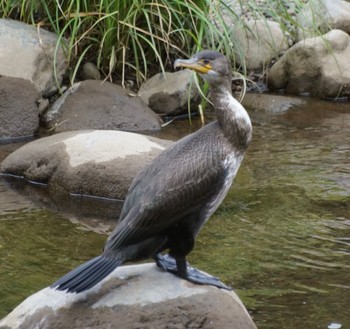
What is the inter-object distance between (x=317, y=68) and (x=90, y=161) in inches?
151

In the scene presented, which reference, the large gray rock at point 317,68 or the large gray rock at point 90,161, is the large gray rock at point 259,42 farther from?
the large gray rock at point 90,161

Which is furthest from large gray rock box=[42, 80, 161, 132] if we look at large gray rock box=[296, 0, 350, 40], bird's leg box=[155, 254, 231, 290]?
bird's leg box=[155, 254, 231, 290]

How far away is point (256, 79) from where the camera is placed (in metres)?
10.4

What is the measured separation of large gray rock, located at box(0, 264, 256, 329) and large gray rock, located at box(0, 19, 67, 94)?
463cm

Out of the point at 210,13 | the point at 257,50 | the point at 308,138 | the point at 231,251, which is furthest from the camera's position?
the point at 257,50

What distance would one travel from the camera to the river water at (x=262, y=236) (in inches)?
205

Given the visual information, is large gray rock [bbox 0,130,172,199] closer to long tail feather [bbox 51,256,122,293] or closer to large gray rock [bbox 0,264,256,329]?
large gray rock [bbox 0,264,256,329]

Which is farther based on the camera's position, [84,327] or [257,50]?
[257,50]

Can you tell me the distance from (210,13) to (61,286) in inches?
224

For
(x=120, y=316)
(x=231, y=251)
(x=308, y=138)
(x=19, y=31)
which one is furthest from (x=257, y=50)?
(x=120, y=316)

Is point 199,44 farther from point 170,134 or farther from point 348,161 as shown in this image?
point 348,161

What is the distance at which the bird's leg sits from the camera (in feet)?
14.3

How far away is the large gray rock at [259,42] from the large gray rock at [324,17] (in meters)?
0.26

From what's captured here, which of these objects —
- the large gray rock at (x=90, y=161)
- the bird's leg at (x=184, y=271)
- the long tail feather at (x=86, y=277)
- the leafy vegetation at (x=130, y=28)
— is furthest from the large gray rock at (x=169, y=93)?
the long tail feather at (x=86, y=277)
